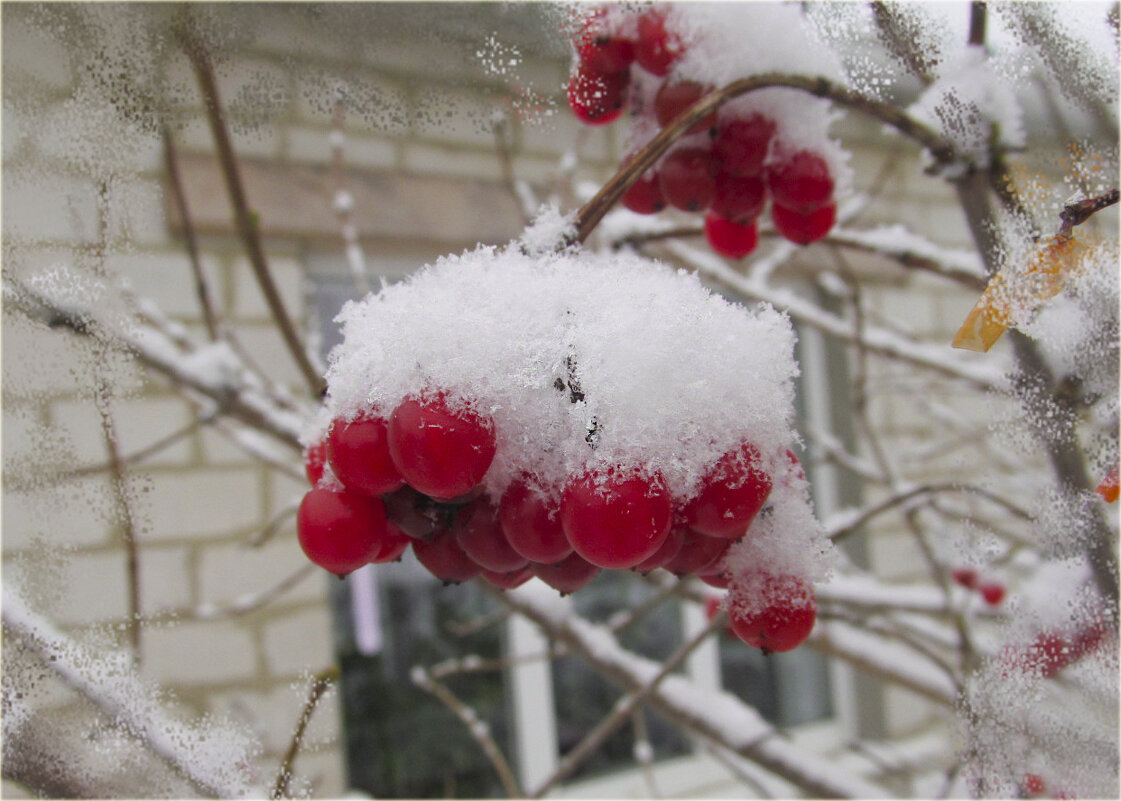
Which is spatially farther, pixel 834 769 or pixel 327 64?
pixel 834 769

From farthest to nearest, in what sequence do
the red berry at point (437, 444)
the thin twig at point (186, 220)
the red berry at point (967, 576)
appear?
the red berry at point (967, 576) < the thin twig at point (186, 220) < the red berry at point (437, 444)

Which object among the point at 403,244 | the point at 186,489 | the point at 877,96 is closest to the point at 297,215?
the point at 403,244

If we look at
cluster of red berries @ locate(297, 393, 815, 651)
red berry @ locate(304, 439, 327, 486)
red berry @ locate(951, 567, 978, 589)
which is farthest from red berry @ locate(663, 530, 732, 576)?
red berry @ locate(951, 567, 978, 589)

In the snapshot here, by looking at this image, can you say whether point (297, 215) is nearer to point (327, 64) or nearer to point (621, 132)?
point (327, 64)

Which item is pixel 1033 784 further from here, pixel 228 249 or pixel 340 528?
pixel 228 249

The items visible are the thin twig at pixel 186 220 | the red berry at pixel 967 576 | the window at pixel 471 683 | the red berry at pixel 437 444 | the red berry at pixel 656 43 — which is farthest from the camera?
the window at pixel 471 683

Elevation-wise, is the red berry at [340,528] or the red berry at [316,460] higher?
the red berry at [316,460]

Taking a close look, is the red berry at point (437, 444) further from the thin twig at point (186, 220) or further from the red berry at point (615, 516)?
the thin twig at point (186, 220)

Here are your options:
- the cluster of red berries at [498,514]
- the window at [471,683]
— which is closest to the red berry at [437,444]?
the cluster of red berries at [498,514]
